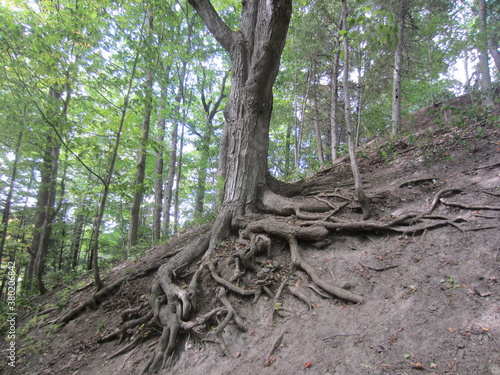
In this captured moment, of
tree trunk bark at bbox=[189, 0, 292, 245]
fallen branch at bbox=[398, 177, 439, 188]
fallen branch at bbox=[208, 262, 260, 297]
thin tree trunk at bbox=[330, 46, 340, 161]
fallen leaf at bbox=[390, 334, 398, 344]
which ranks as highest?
thin tree trunk at bbox=[330, 46, 340, 161]

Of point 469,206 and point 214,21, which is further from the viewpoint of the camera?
point 214,21

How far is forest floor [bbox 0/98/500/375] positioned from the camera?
2.38m

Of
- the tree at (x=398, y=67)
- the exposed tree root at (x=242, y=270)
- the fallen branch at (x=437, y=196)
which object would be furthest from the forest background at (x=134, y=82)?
the fallen branch at (x=437, y=196)

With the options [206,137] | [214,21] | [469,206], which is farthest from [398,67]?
[206,137]

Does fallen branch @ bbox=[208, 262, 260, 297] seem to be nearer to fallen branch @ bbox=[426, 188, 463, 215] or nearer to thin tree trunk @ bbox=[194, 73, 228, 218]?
fallen branch @ bbox=[426, 188, 463, 215]

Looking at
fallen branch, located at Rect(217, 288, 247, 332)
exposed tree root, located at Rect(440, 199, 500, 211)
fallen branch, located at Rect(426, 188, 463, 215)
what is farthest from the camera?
fallen branch, located at Rect(426, 188, 463, 215)

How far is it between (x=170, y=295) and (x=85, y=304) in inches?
98.8

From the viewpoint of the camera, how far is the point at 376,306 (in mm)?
3055

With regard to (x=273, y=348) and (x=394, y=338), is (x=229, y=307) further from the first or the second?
(x=394, y=338)

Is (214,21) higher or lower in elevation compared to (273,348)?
higher

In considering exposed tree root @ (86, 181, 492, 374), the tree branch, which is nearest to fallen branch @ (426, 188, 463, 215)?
exposed tree root @ (86, 181, 492, 374)

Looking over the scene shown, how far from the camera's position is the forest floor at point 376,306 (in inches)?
93.7

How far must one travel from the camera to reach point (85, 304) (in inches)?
206

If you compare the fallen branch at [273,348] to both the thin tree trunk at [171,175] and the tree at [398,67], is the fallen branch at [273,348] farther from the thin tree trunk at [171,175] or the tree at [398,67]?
the thin tree trunk at [171,175]
